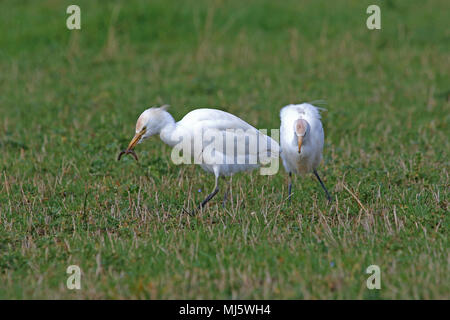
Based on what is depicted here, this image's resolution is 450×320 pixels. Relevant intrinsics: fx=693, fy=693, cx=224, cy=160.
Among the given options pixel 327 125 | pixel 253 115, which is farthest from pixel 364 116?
pixel 253 115

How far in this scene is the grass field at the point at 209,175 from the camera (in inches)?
213

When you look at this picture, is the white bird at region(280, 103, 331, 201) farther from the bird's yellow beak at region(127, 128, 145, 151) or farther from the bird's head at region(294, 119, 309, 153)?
the bird's yellow beak at region(127, 128, 145, 151)

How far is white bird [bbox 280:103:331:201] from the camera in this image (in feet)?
23.8

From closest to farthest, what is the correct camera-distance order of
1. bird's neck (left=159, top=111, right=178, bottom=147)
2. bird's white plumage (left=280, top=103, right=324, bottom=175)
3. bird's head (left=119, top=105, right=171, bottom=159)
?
bird's head (left=119, top=105, right=171, bottom=159), bird's neck (left=159, top=111, right=178, bottom=147), bird's white plumage (left=280, top=103, right=324, bottom=175)

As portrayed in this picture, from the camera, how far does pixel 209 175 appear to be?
8477mm

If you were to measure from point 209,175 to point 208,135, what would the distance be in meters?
1.40

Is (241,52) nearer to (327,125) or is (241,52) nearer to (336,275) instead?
(327,125)

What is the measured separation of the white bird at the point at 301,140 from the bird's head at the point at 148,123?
1.36m

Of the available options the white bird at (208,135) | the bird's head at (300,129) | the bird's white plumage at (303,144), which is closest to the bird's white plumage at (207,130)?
the white bird at (208,135)

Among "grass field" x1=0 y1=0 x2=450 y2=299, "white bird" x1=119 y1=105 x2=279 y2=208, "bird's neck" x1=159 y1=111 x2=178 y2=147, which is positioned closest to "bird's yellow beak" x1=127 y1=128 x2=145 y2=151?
"white bird" x1=119 y1=105 x2=279 y2=208

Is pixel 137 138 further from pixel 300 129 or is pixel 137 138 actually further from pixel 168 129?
pixel 300 129

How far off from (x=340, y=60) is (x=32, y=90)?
19.7 ft

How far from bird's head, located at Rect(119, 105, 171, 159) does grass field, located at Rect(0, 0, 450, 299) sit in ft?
2.14

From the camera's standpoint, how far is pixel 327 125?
10375 millimetres
